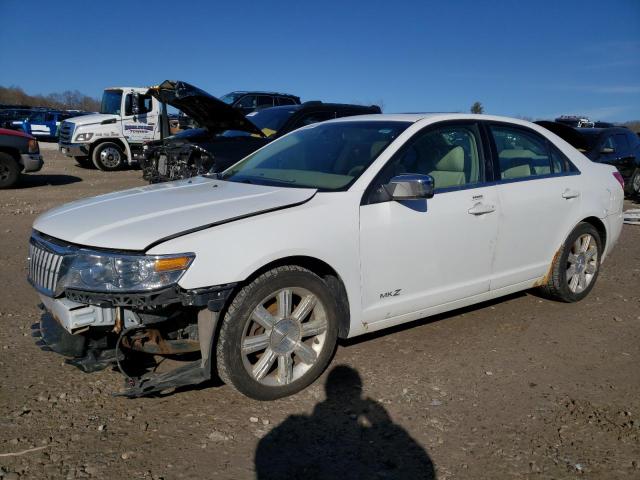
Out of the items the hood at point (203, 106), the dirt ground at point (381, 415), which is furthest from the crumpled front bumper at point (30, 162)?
the dirt ground at point (381, 415)

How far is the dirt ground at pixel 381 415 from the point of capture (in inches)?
103

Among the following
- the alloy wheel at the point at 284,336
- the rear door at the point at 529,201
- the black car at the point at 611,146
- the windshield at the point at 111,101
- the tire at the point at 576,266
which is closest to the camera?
the alloy wheel at the point at 284,336

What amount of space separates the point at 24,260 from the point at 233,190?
12.5 feet

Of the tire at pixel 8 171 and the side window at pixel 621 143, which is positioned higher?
the side window at pixel 621 143

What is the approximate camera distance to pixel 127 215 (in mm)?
3084

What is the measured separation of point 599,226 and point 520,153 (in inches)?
47.9

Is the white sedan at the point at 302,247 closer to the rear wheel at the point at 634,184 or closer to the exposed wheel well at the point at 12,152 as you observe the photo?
the rear wheel at the point at 634,184

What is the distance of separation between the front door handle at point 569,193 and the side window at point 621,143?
7.78 m

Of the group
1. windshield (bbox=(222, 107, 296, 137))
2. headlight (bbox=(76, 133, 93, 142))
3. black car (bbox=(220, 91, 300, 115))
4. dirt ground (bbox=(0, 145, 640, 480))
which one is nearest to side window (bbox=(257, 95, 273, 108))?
black car (bbox=(220, 91, 300, 115))

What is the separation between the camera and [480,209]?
155 inches

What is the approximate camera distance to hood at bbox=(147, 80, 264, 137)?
848cm

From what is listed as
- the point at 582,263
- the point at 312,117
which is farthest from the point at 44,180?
the point at 582,263

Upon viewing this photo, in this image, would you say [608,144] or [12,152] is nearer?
[608,144]

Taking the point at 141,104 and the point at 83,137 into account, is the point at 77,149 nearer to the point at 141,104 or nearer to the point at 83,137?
→ the point at 83,137
